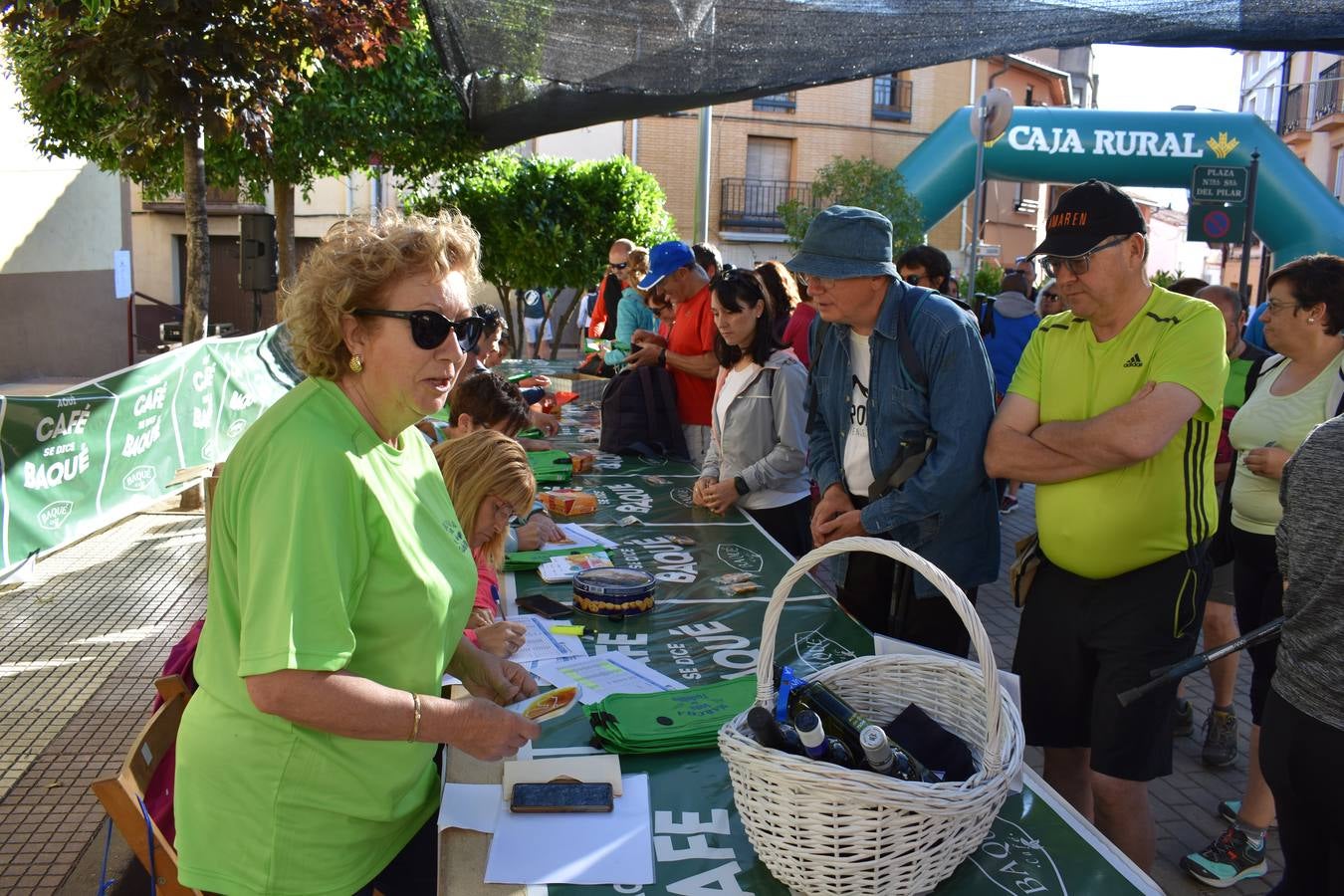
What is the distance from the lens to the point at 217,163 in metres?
12.2

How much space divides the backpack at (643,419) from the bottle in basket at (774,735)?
3886mm

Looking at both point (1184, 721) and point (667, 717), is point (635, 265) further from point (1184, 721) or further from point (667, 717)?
point (667, 717)

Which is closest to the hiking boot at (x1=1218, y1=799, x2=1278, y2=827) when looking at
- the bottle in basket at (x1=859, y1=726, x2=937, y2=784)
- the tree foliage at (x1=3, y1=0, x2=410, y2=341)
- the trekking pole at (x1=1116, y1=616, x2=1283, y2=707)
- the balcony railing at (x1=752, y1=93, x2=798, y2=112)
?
the trekking pole at (x1=1116, y1=616, x2=1283, y2=707)

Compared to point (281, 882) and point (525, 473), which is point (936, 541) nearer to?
point (525, 473)

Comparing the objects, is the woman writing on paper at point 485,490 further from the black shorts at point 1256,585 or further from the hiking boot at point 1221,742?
the hiking boot at point 1221,742

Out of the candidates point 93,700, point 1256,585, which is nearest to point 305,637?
point 1256,585

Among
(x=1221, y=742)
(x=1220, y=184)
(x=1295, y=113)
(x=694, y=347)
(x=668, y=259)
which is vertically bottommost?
(x=1221, y=742)

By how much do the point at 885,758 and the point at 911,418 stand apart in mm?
1657

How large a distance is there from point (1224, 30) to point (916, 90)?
2852 cm

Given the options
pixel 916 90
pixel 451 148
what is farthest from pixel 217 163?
pixel 916 90

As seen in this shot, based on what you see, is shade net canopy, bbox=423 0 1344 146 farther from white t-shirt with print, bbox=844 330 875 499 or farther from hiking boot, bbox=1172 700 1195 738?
hiking boot, bbox=1172 700 1195 738

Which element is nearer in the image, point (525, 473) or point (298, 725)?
point (298, 725)

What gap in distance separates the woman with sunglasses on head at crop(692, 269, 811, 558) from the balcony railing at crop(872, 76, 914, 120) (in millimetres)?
27896

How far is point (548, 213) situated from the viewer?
15039mm
